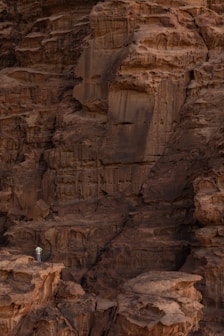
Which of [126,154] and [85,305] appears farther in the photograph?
[126,154]

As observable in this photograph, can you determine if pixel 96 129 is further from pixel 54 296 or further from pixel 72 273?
pixel 54 296

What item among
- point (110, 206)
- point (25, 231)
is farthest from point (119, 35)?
point (25, 231)

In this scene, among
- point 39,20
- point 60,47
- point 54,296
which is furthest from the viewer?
point 39,20

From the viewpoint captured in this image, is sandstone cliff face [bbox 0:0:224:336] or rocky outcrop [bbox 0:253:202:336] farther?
sandstone cliff face [bbox 0:0:224:336]

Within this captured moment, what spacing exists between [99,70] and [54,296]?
40.4ft

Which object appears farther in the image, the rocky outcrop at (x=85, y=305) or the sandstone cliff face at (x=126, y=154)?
the sandstone cliff face at (x=126, y=154)

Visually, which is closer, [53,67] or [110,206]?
[110,206]

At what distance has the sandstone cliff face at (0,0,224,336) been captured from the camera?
87.2 ft

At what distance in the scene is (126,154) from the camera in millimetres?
29359

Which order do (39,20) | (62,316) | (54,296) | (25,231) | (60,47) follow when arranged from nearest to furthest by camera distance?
1. (62,316)
2. (54,296)
3. (25,231)
4. (60,47)
5. (39,20)

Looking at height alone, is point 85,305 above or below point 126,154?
below

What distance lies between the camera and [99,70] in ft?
101

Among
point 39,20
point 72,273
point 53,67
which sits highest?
point 39,20

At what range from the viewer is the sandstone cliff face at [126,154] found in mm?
26592
